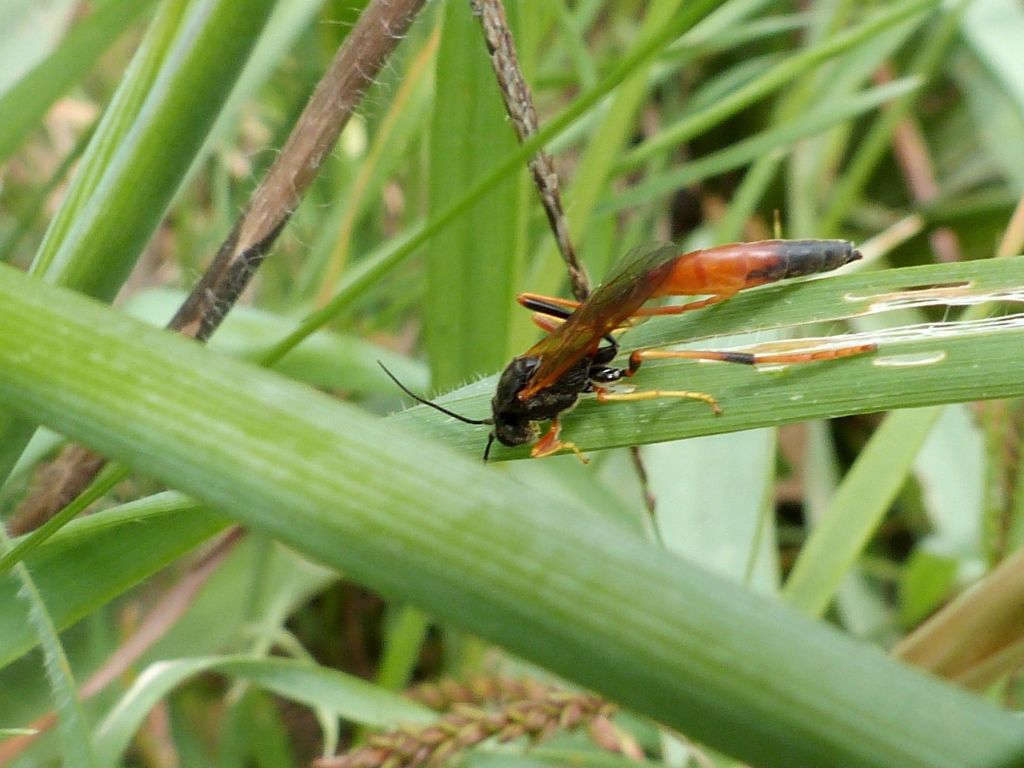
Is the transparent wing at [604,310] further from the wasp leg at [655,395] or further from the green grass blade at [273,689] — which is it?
the green grass blade at [273,689]

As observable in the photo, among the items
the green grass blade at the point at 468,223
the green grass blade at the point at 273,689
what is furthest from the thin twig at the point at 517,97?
the green grass blade at the point at 273,689

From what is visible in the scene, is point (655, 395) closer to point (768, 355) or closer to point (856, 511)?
point (768, 355)

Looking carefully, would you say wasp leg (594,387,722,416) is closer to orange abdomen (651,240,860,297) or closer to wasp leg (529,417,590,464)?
wasp leg (529,417,590,464)

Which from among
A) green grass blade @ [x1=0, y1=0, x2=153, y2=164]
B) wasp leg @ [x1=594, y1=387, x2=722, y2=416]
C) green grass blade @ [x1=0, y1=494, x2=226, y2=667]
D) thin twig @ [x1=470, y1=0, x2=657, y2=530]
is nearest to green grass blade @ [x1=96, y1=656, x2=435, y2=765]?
green grass blade @ [x1=0, y1=494, x2=226, y2=667]

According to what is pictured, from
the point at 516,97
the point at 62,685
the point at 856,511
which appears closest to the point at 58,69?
the point at 516,97

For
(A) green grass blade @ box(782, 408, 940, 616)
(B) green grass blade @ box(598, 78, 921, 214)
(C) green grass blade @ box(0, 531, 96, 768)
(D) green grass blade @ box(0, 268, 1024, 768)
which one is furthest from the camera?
(B) green grass blade @ box(598, 78, 921, 214)

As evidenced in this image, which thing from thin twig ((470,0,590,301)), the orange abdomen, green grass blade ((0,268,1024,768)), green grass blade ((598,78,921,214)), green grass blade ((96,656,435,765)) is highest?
green grass blade ((598,78,921,214))

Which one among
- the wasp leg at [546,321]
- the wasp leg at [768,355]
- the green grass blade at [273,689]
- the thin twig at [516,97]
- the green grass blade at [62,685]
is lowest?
the green grass blade at [273,689]
